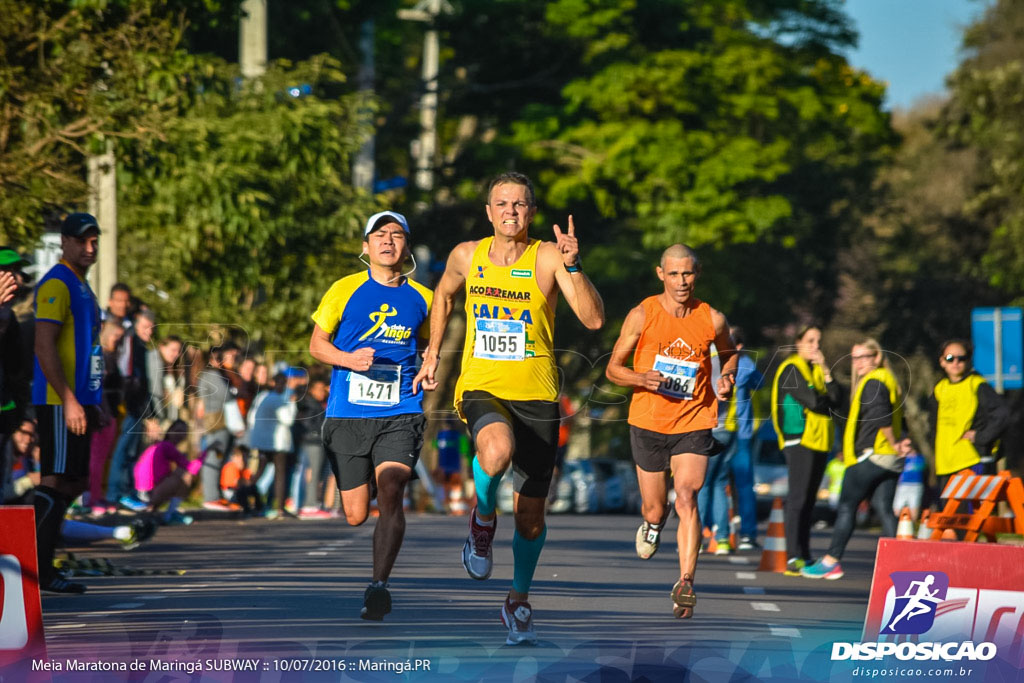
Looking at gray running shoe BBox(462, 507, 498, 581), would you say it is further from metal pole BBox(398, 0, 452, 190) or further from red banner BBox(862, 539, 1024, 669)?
metal pole BBox(398, 0, 452, 190)

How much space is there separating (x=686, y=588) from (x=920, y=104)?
59.0 metres

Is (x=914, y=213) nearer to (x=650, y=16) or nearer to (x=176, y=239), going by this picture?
(x=650, y=16)

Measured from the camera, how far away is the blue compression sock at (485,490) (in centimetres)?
859

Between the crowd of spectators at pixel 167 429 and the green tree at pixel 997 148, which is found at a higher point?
the green tree at pixel 997 148

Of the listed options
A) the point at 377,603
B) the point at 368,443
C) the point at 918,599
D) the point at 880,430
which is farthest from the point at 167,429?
the point at 918,599

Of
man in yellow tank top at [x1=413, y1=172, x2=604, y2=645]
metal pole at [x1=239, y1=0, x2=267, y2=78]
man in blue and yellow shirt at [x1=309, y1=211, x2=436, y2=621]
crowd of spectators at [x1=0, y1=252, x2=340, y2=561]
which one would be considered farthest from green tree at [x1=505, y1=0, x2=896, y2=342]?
man in yellow tank top at [x1=413, y1=172, x2=604, y2=645]

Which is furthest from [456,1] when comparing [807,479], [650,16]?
[807,479]

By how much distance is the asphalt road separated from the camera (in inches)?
302

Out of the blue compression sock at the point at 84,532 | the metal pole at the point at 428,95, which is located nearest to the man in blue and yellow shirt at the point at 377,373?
the blue compression sock at the point at 84,532

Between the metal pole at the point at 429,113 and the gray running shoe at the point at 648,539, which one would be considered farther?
the metal pole at the point at 429,113

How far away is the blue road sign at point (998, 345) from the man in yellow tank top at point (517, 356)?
1892 cm

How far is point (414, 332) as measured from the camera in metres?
9.77

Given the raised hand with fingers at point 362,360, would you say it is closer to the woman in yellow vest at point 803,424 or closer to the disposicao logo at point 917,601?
the disposicao logo at point 917,601

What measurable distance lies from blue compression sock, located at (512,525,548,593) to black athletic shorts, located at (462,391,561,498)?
248 millimetres
